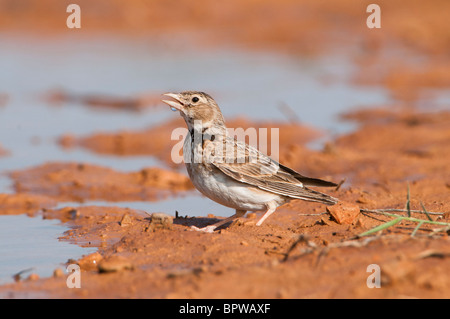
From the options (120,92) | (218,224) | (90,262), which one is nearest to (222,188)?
(218,224)

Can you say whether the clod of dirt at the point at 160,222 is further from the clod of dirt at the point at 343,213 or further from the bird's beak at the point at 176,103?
the clod of dirt at the point at 343,213

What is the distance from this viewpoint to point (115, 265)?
5238mm

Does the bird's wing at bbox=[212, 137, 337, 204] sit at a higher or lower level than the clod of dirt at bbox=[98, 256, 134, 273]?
higher

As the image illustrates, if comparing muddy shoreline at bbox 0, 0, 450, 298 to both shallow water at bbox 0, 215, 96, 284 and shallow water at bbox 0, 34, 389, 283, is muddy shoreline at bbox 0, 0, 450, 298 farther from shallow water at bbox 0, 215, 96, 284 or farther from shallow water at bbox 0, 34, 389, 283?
shallow water at bbox 0, 34, 389, 283

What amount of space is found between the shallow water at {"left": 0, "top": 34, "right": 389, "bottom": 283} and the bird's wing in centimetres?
145

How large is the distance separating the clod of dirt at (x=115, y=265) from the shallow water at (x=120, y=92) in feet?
2.50

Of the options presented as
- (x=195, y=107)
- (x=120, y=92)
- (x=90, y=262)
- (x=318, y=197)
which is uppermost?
(x=120, y=92)

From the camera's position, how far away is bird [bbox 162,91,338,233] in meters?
6.48

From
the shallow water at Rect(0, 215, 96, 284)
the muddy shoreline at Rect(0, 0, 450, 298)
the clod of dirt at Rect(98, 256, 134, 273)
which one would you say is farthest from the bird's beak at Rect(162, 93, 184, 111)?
the clod of dirt at Rect(98, 256, 134, 273)

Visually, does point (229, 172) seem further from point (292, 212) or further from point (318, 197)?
point (292, 212)

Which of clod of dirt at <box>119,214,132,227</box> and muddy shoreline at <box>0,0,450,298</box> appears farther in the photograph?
clod of dirt at <box>119,214,132,227</box>

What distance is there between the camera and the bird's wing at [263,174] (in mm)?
6512

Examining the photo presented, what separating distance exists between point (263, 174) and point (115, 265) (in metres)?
2.00

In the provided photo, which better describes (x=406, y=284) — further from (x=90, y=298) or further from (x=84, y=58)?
(x=84, y=58)
